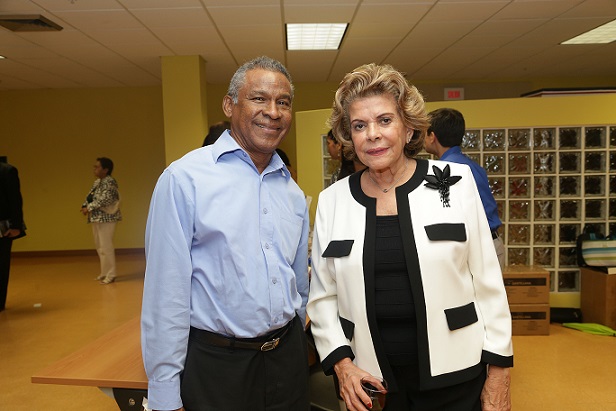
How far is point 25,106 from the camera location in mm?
9531

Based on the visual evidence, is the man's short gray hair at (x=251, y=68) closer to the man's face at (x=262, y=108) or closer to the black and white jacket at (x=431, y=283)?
the man's face at (x=262, y=108)

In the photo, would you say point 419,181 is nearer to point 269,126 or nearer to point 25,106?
point 269,126

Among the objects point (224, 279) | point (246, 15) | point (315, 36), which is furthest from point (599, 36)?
point (224, 279)

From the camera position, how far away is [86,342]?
4.69 metres

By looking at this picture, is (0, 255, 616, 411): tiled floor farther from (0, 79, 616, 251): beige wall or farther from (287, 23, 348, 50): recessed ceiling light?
(287, 23, 348, 50): recessed ceiling light

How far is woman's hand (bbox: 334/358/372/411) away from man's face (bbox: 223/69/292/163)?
2.40 feet

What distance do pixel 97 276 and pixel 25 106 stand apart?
404cm

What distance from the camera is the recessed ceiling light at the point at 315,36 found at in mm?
5727

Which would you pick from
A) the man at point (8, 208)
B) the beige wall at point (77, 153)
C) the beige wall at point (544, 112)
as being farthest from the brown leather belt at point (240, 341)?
the beige wall at point (77, 153)

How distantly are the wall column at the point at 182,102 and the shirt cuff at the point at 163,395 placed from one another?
580cm

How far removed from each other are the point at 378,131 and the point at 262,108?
390 millimetres

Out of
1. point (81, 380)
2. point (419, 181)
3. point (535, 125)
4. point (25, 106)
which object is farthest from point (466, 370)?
point (25, 106)

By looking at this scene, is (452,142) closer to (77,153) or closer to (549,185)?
(549,185)

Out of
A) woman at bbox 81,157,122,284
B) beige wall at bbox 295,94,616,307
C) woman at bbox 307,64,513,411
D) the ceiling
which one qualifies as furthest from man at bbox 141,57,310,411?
woman at bbox 81,157,122,284
